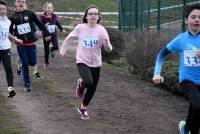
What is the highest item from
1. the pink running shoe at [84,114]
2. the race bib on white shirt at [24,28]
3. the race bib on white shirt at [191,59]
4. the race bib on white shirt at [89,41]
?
the race bib on white shirt at [191,59]

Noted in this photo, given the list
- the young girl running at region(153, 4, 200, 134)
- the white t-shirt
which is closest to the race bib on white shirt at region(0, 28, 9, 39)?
the white t-shirt

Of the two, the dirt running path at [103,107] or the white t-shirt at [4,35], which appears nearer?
the dirt running path at [103,107]

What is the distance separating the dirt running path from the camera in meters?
9.08

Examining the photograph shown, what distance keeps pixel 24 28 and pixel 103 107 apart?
8.76 feet

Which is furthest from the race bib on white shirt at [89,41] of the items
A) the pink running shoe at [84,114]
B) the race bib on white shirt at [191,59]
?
the race bib on white shirt at [191,59]

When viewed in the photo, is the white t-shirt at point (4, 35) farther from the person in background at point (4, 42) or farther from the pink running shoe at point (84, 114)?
the pink running shoe at point (84, 114)

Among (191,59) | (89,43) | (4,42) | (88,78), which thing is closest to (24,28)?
(4,42)

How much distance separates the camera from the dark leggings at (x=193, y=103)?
747cm

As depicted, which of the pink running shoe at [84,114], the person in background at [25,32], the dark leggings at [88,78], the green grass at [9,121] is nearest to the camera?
the green grass at [9,121]

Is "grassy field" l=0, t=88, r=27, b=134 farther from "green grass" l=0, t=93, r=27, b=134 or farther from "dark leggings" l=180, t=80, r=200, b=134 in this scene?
"dark leggings" l=180, t=80, r=200, b=134

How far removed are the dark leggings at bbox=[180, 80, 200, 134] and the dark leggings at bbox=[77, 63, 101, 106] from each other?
216cm

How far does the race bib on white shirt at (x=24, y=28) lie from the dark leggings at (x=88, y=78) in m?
2.87

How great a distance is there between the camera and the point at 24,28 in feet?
40.4

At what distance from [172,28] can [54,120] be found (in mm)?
7101
